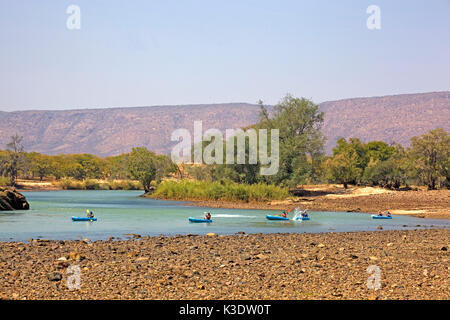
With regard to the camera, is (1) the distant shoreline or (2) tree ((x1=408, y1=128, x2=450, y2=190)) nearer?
(1) the distant shoreline

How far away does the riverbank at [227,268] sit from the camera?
14.4 metres

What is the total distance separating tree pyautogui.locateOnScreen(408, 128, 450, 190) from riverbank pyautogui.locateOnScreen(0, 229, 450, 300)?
44.9 m

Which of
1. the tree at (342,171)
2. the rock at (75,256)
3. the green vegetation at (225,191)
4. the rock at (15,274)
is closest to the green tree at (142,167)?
the green vegetation at (225,191)

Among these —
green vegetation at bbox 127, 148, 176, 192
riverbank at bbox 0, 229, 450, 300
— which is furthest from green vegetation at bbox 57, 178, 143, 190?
riverbank at bbox 0, 229, 450, 300

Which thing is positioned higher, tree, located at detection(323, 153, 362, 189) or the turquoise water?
tree, located at detection(323, 153, 362, 189)

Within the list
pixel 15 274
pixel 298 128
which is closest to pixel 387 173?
pixel 298 128

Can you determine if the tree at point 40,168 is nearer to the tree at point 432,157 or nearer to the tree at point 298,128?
the tree at point 298,128

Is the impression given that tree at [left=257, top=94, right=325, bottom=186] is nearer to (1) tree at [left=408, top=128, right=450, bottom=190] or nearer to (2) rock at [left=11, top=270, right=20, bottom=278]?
(1) tree at [left=408, top=128, right=450, bottom=190]

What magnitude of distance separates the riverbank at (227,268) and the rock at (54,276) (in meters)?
0.04

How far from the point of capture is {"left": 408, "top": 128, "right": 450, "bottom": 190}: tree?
6900cm

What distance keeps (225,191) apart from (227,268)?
43922 mm

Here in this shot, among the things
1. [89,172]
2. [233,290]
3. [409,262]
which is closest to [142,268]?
[233,290]
